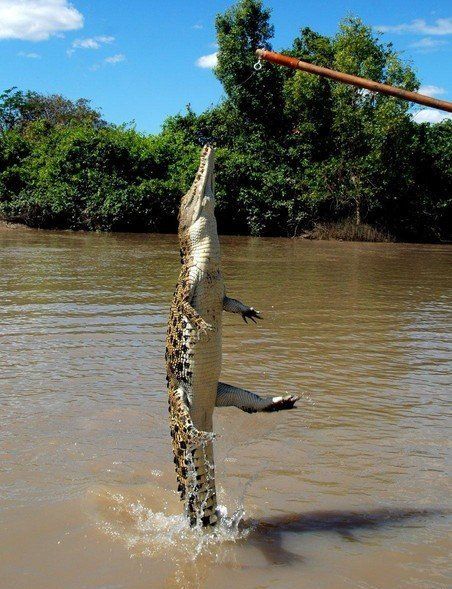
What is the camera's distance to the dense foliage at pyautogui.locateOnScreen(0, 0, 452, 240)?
2752 centimetres

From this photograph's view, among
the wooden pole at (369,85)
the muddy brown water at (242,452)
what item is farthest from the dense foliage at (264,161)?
the wooden pole at (369,85)

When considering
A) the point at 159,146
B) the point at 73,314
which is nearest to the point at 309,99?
the point at 159,146

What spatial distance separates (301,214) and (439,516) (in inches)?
988

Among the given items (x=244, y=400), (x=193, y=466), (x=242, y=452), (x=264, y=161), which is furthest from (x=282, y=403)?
(x=264, y=161)

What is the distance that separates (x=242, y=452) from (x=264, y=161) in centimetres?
2601

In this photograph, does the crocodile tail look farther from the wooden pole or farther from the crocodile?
the wooden pole

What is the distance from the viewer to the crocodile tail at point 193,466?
372 cm

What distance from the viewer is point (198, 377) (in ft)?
12.4

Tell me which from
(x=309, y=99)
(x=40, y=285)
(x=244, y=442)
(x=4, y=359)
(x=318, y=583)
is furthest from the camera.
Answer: (x=309, y=99)

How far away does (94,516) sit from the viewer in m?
4.02

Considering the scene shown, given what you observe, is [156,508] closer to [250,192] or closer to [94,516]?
[94,516]

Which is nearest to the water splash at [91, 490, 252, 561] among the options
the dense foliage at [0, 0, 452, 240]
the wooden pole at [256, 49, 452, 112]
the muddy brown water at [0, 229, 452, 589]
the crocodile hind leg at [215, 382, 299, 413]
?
the muddy brown water at [0, 229, 452, 589]

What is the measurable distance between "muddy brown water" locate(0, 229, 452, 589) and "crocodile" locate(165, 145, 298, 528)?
0.95ft

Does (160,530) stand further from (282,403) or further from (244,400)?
(282,403)
